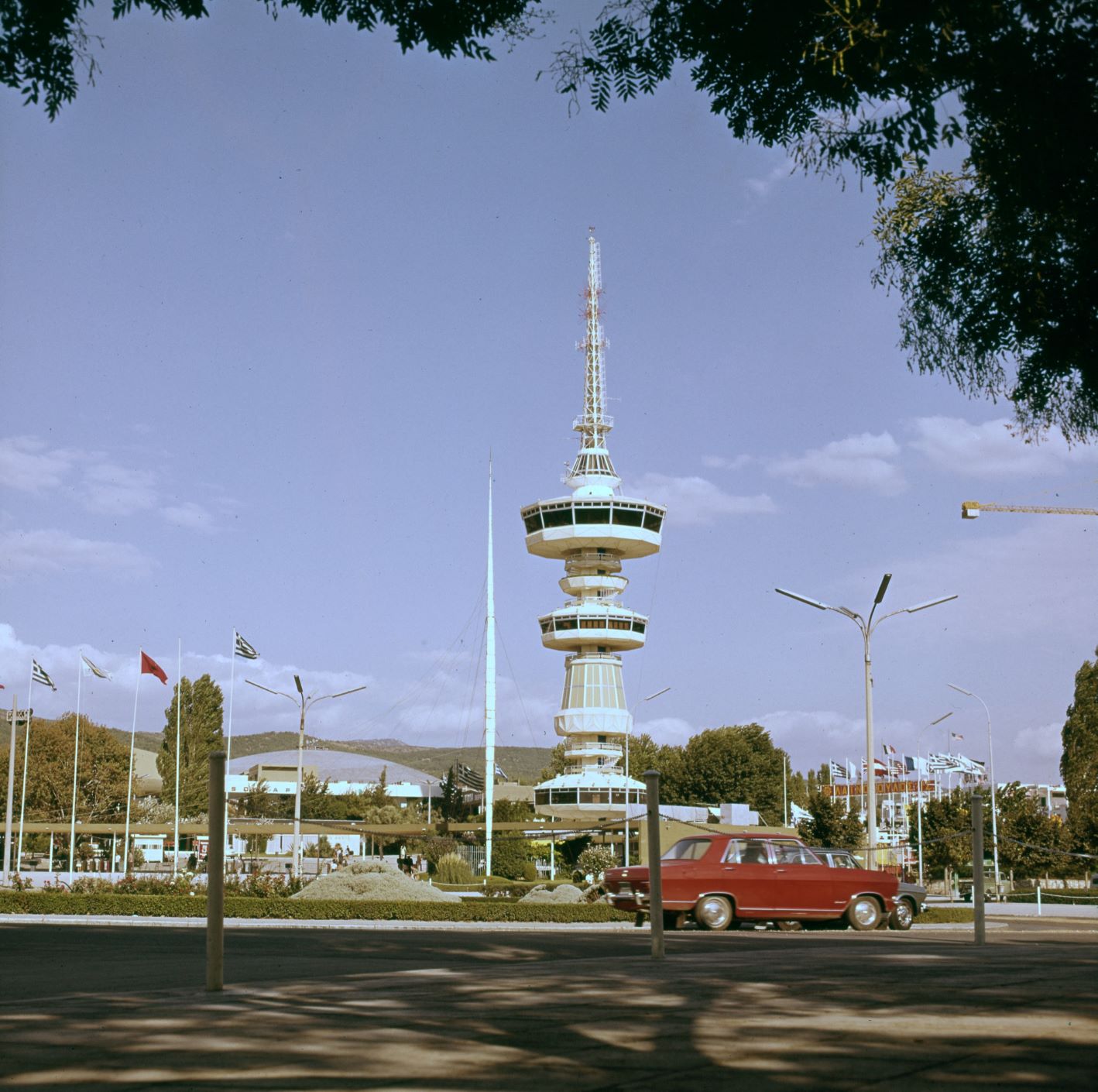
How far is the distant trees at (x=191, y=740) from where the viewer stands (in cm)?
9156

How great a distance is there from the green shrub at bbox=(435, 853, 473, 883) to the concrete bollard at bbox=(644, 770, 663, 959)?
149ft

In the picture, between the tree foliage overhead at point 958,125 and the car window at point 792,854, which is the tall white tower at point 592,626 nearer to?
the car window at point 792,854

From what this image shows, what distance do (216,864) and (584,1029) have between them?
3.57 metres

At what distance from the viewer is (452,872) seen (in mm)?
53844

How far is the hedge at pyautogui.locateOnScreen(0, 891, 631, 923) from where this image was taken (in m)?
27.7

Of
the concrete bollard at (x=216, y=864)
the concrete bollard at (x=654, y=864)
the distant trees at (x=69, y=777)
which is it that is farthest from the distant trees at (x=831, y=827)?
the distant trees at (x=69, y=777)

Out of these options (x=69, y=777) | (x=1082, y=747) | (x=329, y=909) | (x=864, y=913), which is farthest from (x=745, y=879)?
(x=69, y=777)

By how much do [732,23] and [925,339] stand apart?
2.86 meters

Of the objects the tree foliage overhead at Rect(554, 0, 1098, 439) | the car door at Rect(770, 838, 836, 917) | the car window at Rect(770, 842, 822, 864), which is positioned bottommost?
the car door at Rect(770, 838, 836, 917)

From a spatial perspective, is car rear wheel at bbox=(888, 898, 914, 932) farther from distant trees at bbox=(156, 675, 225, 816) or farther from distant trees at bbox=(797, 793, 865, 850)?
distant trees at bbox=(156, 675, 225, 816)

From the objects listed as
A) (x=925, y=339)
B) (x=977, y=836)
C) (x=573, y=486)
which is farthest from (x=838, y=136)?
(x=573, y=486)

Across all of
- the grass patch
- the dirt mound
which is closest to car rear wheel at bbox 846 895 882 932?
the grass patch

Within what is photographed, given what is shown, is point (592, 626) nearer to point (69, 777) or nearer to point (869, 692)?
point (69, 777)

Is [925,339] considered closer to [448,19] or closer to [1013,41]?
[1013,41]
